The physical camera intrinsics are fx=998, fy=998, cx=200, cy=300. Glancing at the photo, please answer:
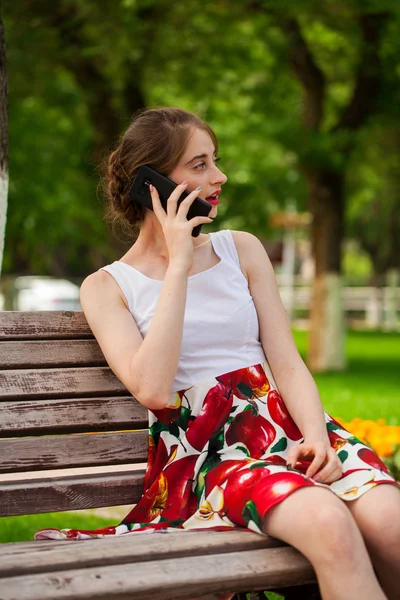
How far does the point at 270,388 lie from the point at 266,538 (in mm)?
662

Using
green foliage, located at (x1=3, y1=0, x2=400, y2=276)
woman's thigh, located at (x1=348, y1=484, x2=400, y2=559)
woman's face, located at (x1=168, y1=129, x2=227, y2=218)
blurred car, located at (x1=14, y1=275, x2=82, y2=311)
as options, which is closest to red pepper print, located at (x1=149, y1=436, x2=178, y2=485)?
woman's thigh, located at (x1=348, y1=484, x2=400, y2=559)

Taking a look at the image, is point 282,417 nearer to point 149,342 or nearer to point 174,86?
point 149,342

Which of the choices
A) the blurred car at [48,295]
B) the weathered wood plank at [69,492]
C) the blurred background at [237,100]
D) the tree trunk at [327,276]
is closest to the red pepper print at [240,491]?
the weathered wood plank at [69,492]

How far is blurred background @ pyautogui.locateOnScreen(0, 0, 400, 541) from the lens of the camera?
441 inches

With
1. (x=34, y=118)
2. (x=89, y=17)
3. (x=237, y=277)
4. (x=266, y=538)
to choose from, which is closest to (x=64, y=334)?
(x=237, y=277)

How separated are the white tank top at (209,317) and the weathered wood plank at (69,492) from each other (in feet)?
1.38

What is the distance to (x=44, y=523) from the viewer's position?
5379mm

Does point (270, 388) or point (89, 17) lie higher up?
point (89, 17)

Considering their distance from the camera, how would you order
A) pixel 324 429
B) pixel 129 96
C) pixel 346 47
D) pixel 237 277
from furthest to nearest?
pixel 346 47 < pixel 129 96 < pixel 237 277 < pixel 324 429

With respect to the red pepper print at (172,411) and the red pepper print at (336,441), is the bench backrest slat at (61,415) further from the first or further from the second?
the red pepper print at (336,441)

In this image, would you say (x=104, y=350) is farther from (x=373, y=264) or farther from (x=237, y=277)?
(x=373, y=264)

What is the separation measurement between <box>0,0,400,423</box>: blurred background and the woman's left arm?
6.98 metres

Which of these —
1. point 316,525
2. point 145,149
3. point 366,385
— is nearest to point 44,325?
point 145,149

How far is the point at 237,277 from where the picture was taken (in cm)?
333
